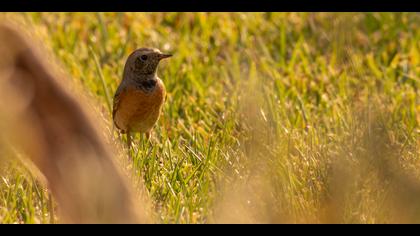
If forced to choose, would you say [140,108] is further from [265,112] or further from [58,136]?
[58,136]

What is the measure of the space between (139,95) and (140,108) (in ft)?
0.29

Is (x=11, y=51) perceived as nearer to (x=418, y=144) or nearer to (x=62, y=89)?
(x=62, y=89)

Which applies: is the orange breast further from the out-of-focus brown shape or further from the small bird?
the out-of-focus brown shape

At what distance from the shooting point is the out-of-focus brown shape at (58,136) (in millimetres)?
2734

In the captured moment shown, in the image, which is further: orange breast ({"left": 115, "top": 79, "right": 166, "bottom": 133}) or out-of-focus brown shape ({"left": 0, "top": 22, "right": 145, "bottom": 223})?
orange breast ({"left": 115, "top": 79, "right": 166, "bottom": 133})

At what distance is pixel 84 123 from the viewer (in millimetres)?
2846

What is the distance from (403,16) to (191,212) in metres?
5.25

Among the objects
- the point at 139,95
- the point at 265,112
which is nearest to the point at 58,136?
the point at 265,112

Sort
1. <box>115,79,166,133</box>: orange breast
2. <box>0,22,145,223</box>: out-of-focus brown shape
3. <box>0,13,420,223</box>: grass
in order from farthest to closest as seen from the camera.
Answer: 1. <box>115,79,166,133</box>: orange breast
2. <box>0,13,420,223</box>: grass
3. <box>0,22,145,223</box>: out-of-focus brown shape

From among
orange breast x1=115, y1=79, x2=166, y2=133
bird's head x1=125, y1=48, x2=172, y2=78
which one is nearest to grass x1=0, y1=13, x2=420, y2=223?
orange breast x1=115, y1=79, x2=166, y2=133

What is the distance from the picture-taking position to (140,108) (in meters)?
6.77

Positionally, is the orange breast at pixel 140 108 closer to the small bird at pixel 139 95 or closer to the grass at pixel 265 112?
the small bird at pixel 139 95

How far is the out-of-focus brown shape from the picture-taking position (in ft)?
8.97
